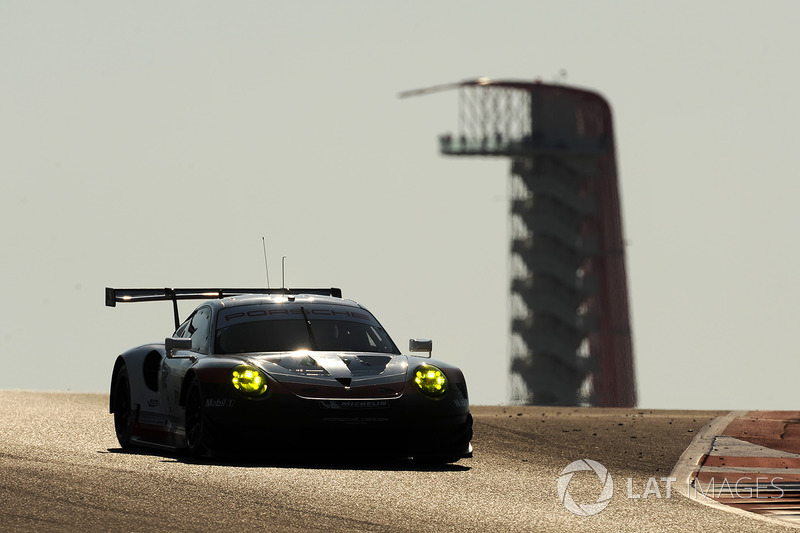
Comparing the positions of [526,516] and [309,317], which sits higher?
[309,317]

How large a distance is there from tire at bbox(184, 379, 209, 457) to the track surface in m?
0.14

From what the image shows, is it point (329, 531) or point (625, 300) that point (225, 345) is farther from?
point (625, 300)

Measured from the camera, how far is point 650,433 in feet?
51.9

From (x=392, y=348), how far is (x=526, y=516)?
3.25 meters

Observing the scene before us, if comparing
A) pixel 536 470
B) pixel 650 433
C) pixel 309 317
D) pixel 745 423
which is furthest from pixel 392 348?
pixel 745 423

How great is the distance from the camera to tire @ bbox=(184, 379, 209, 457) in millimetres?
10961

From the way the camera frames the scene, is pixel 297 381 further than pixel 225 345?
No

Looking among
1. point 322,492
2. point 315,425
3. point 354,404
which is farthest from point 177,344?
point 322,492

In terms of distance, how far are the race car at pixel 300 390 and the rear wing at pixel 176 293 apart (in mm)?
1454

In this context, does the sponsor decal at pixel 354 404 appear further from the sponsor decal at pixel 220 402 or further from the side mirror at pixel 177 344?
the side mirror at pixel 177 344

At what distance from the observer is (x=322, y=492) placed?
9.81 metres

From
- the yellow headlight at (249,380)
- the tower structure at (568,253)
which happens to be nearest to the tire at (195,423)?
the yellow headlight at (249,380)

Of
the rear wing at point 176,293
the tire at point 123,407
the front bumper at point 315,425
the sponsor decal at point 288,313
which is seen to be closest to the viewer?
the front bumper at point 315,425

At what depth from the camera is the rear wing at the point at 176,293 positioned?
548 inches
